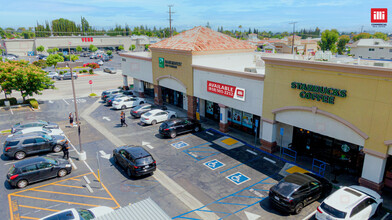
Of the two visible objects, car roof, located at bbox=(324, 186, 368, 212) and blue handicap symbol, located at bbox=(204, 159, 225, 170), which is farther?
blue handicap symbol, located at bbox=(204, 159, 225, 170)

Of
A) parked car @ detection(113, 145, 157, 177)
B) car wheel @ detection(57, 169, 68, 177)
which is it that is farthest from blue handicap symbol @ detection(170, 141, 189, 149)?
car wheel @ detection(57, 169, 68, 177)

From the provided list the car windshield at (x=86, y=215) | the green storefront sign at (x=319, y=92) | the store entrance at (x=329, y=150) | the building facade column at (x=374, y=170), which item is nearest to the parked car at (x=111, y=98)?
the store entrance at (x=329, y=150)

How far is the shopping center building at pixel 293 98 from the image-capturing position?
16781mm

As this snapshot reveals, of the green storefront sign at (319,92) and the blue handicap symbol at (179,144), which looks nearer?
the green storefront sign at (319,92)

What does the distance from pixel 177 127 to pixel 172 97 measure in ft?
42.3

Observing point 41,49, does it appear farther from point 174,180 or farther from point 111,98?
point 174,180

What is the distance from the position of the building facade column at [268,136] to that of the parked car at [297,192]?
6326 millimetres

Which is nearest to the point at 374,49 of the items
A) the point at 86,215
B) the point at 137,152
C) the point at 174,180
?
the point at 174,180

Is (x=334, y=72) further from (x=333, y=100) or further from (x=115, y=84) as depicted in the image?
(x=115, y=84)

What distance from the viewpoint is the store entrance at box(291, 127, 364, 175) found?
2030 centimetres

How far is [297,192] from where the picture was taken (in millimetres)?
15602

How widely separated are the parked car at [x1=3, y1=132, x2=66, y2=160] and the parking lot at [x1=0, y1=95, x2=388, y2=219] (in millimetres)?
664

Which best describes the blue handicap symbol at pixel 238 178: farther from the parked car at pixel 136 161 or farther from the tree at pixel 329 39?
the tree at pixel 329 39

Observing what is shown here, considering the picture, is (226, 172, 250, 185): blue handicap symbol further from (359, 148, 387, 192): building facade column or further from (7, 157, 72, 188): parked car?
(7, 157, 72, 188): parked car
